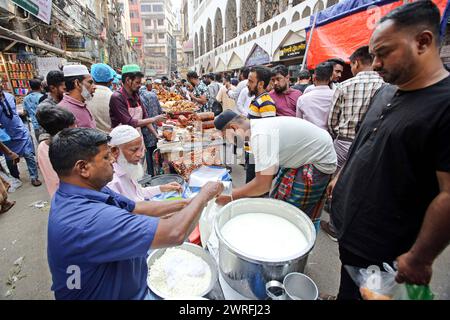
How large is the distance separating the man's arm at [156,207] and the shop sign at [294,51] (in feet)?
34.1

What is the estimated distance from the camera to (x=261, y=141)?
1.80m

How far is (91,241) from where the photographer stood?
98 cm

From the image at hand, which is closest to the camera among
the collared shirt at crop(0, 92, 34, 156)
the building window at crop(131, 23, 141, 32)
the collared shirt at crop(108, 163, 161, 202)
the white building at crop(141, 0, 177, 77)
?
the collared shirt at crop(108, 163, 161, 202)

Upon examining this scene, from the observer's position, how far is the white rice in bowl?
4.50ft

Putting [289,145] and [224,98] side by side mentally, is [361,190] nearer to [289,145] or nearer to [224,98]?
[289,145]

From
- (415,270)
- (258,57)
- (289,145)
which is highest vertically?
(258,57)

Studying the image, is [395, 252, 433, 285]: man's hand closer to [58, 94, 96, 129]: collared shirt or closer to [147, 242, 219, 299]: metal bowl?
[147, 242, 219, 299]: metal bowl

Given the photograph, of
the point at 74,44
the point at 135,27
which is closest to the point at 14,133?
the point at 74,44

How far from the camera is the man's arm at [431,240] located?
0.93 m

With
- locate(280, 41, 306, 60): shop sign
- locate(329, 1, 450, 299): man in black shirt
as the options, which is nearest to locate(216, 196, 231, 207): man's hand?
locate(329, 1, 450, 299): man in black shirt

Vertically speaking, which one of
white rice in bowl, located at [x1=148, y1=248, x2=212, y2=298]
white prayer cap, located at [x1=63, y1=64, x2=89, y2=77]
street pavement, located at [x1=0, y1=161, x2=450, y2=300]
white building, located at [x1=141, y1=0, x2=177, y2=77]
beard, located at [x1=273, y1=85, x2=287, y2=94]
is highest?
A: white building, located at [x1=141, y1=0, x2=177, y2=77]

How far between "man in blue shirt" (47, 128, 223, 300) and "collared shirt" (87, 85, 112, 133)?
2.58 metres

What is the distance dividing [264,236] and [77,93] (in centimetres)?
290

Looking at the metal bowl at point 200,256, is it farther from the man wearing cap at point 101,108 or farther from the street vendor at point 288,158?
the man wearing cap at point 101,108
